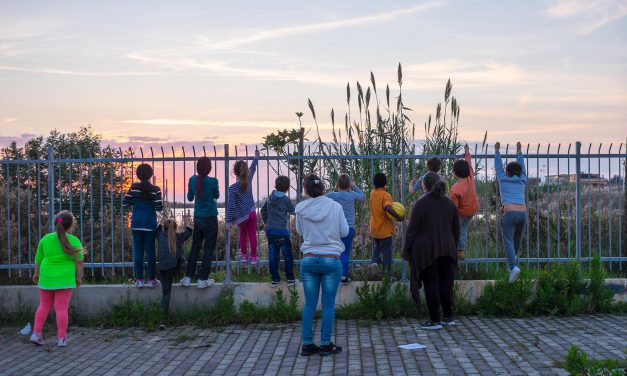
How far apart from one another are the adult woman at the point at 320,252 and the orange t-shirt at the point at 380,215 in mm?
2387

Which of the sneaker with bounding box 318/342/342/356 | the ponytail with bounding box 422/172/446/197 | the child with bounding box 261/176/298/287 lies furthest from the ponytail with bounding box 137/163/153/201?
the ponytail with bounding box 422/172/446/197

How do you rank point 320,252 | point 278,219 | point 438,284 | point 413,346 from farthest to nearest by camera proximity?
point 278,219 < point 438,284 < point 413,346 < point 320,252

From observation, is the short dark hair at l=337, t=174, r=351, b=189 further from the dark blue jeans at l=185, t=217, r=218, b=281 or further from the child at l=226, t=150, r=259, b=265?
the dark blue jeans at l=185, t=217, r=218, b=281

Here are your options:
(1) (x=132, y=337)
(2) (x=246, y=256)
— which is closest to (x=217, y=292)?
(2) (x=246, y=256)

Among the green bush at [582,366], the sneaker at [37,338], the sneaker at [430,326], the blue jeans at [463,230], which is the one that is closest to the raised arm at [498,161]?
the blue jeans at [463,230]

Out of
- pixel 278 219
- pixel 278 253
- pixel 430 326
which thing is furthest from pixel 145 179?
pixel 430 326

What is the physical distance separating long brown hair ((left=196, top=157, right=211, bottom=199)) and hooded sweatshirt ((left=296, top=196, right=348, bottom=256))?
2677 mm

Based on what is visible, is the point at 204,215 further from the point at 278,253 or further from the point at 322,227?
the point at 322,227

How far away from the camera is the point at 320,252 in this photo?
8.41 m

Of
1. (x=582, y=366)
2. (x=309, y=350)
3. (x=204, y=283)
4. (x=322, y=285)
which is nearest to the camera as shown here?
(x=582, y=366)

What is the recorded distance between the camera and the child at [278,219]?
10688 mm

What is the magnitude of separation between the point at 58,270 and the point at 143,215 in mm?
1484

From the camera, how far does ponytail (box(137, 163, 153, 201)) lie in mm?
10820

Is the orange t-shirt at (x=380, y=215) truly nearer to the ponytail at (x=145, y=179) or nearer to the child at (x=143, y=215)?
the child at (x=143, y=215)
